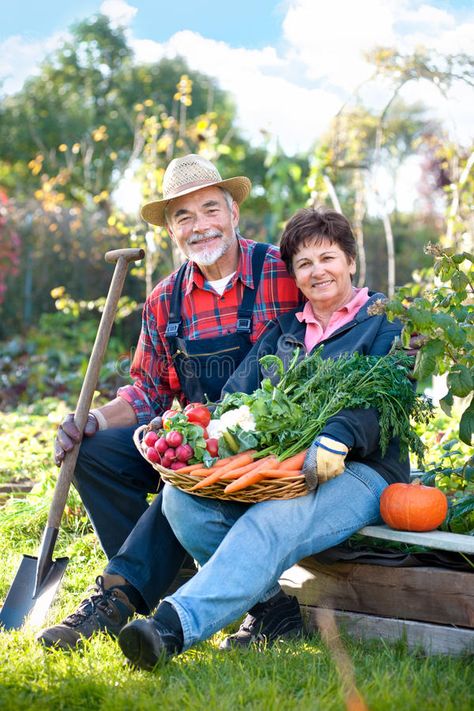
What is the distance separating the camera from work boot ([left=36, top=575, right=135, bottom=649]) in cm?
274

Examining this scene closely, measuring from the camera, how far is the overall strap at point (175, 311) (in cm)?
371

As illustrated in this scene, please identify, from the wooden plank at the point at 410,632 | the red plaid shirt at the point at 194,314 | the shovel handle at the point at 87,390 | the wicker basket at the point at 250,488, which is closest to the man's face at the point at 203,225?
the red plaid shirt at the point at 194,314

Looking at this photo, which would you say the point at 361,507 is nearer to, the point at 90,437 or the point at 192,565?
the point at 192,565

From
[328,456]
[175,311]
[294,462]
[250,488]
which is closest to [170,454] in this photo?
[250,488]

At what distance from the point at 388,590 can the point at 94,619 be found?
100cm

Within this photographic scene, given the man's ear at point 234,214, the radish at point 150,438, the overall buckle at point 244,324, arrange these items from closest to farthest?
the radish at point 150,438, the overall buckle at point 244,324, the man's ear at point 234,214

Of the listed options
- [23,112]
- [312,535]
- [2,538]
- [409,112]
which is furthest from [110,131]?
[312,535]

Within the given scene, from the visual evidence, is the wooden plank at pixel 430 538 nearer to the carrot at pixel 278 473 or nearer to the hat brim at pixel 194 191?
the carrot at pixel 278 473

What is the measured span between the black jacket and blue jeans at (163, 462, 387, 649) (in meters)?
0.08

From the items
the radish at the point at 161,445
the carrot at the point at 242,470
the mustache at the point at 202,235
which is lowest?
the carrot at the point at 242,470

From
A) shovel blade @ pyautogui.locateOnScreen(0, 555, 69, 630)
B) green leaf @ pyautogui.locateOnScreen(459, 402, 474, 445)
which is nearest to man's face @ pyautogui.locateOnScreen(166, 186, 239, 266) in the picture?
green leaf @ pyautogui.locateOnScreen(459, 402, 474, 445)

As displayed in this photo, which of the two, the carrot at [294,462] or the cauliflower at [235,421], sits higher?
the cauliflower at [235,421]

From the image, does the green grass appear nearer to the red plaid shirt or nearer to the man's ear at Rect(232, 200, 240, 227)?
the red plaid shirt

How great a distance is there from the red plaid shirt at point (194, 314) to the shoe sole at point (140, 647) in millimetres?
1310
